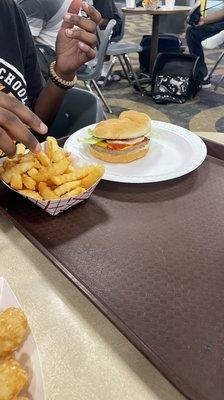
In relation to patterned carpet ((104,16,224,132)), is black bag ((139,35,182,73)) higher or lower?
higher

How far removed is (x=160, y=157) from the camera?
1099 mm

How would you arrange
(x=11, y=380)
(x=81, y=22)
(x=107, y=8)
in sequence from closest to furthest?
(x=11, y=380), (x=81, y=22), (x=107, y=8)

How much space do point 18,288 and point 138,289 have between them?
8.4 inches

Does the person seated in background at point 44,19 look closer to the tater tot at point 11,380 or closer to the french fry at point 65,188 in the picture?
the french fry at point 65,188

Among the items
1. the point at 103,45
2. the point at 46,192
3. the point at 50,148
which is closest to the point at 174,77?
the point at 103,45

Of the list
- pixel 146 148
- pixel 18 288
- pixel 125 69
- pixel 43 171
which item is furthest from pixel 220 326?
pixel 125 69

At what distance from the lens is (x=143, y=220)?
0.82m

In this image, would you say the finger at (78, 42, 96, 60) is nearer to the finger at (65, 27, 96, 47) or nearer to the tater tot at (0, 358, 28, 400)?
the finger at (65, 27, 96, 47)

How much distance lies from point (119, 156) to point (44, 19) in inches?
74.0

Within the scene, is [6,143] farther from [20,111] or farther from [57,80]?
[57,80]

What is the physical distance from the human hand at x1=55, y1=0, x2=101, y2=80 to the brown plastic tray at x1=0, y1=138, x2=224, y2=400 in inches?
17.5

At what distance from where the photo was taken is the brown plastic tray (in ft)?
1.75

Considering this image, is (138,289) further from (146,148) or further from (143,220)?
(146,148)

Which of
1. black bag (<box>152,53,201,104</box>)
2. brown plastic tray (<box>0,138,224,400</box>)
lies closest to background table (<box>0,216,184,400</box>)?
brown plastic tray (<box>0,138,224,400</box>)
